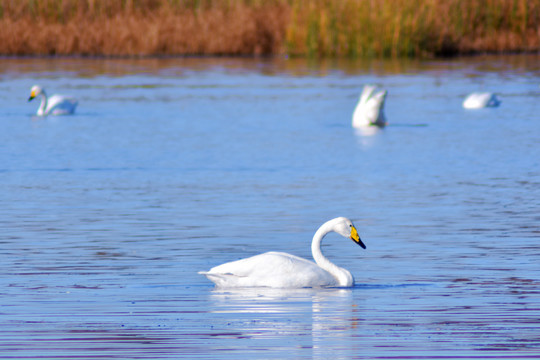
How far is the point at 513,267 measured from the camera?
377 inches

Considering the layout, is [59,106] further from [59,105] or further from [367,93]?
[367,93]

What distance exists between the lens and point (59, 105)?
81.4 feet

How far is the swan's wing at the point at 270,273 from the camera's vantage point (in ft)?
29.3

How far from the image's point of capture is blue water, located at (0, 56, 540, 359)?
742 cm

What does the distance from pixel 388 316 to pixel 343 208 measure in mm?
4910

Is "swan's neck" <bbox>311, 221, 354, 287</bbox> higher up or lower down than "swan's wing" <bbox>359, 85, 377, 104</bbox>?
higher up

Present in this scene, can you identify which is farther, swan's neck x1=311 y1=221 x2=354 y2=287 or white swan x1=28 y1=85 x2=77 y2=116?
white swan x1=28 y1=85 x2=77 y2=116

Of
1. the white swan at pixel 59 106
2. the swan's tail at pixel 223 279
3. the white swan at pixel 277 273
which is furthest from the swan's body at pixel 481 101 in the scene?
the swan's tail at pixel 223 279

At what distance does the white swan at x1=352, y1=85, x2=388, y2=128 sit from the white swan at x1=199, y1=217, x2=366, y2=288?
540 inches

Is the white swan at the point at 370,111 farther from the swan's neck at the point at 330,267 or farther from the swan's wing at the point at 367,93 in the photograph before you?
the swan's neck at the point at 330,267

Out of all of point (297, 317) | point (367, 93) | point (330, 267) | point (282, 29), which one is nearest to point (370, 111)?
point (367, 93)

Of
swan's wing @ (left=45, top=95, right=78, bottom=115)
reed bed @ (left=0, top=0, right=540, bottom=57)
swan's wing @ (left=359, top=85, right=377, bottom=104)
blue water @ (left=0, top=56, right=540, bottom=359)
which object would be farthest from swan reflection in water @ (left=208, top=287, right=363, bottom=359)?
reed bed @ (left=0, top=0, right=540, bottom=57)

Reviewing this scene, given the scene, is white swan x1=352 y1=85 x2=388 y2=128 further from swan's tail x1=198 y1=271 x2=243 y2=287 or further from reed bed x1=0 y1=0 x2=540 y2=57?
reed bed x1=0 y1=0 x2=540 y2=57

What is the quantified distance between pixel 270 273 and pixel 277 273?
0.05 metres
